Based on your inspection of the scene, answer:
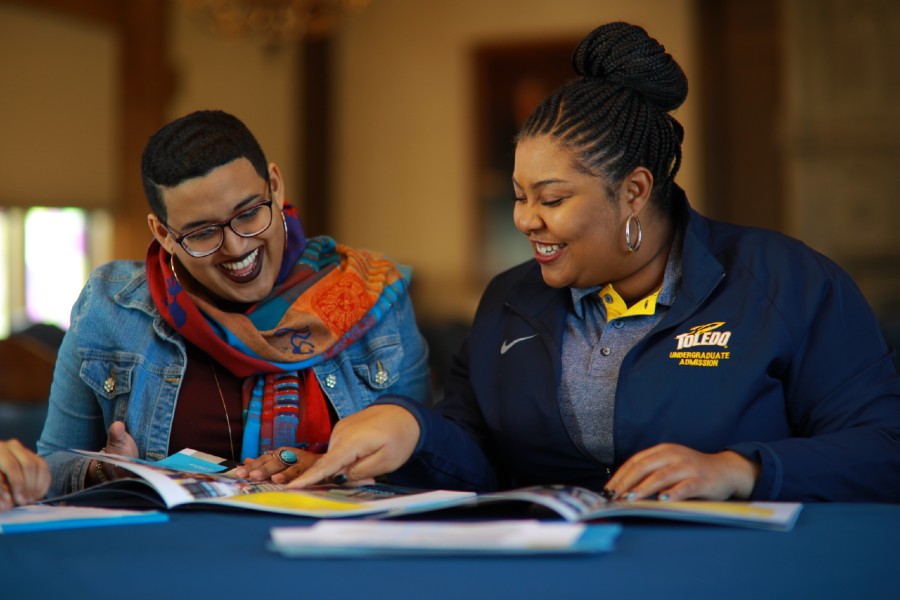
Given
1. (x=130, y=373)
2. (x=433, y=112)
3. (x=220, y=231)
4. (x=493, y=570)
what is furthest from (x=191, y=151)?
(x=433, y=112)

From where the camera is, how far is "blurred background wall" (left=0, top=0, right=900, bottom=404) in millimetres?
5883

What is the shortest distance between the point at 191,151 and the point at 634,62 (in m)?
0.73

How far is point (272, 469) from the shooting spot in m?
1.54

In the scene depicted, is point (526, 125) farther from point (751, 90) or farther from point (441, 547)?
point (751, 90)

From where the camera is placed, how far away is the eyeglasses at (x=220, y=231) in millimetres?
1811

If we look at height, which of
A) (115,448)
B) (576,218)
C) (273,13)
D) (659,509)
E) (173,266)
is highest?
(273,13)

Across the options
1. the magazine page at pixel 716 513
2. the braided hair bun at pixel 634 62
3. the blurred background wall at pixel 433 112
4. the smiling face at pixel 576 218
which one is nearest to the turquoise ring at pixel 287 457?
the smiling face at pixel 576 218

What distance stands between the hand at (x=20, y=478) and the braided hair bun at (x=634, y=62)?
1025 mm

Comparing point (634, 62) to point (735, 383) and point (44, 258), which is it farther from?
point (44, 258)

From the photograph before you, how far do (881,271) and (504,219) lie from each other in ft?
9.11

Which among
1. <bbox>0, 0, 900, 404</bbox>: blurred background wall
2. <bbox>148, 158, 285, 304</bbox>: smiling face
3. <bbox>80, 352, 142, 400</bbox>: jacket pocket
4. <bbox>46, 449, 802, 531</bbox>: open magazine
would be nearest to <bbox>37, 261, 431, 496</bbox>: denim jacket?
<bbox>80, 352, 142, 400</bbox>: jacket pocket

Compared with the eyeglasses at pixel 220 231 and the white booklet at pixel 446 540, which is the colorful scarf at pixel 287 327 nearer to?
the eyeglasses at pixel 220 231

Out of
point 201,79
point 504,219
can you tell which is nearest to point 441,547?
point 201,79

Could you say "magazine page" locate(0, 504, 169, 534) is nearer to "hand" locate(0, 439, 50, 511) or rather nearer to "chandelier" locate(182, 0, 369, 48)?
→ "hand" locate(0, 439, 50, 511)
